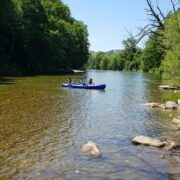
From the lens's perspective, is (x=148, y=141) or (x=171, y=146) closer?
(x=171, y=146)

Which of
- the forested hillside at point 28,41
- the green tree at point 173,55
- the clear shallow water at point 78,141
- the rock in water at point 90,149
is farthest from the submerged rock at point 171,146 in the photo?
the forested hillside at point 28,41

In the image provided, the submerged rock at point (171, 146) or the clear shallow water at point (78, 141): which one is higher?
the submerged rock at point (171, 146)

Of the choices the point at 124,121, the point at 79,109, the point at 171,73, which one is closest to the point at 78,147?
the point at 124,121

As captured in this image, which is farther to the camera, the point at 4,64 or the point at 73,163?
the point at 4,64

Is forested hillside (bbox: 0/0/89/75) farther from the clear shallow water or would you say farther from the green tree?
the clear shallow water

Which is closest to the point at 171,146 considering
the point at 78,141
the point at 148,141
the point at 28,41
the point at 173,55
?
the point at 148,141

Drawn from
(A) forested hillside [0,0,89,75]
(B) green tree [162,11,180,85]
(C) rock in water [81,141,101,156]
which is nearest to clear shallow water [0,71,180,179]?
(C) rock in water [81,141,101,156]

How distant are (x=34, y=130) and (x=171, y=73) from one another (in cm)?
1615

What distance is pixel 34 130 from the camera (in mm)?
17109

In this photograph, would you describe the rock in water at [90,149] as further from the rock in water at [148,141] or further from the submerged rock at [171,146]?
the submerged rock at [171,146]

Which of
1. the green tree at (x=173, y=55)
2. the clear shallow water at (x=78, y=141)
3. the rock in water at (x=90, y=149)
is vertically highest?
the green tree at (x=173, y=55)

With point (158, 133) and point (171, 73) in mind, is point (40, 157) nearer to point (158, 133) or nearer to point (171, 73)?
point (158, 133)

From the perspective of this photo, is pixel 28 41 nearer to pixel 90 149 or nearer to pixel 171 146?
pixel 90 149

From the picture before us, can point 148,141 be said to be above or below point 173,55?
below
